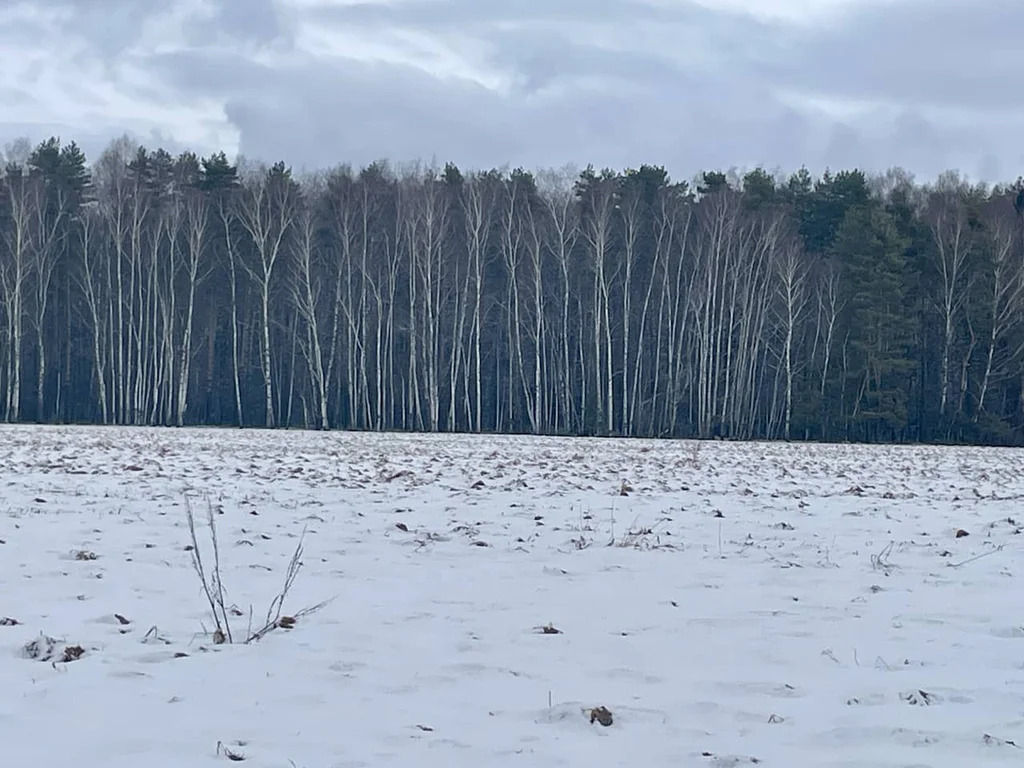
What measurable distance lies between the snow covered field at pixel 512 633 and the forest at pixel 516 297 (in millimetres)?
31680

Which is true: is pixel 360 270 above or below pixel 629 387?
above

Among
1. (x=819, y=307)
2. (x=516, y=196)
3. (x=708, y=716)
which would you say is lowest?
(x=708, y=716)

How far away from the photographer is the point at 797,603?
602cm

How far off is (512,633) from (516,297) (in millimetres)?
38064

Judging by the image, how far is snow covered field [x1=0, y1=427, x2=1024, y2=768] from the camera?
3.70 meters

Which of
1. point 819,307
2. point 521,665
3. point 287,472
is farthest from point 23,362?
point 521,665

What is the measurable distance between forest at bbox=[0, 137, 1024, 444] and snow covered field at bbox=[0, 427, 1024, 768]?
3168 cm

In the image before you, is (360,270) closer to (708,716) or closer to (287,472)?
(287,472)

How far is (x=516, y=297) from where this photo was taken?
42969 mm

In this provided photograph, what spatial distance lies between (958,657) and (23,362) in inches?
2111

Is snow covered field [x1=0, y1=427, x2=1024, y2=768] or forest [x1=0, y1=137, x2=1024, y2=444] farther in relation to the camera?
forest [x1=0, y1=137, x2=1024, y2=444]

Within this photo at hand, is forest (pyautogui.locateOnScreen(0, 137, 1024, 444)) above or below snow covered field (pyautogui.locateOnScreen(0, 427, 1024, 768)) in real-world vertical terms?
above

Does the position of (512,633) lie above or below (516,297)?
below

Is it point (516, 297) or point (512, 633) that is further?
point (516, 297)
